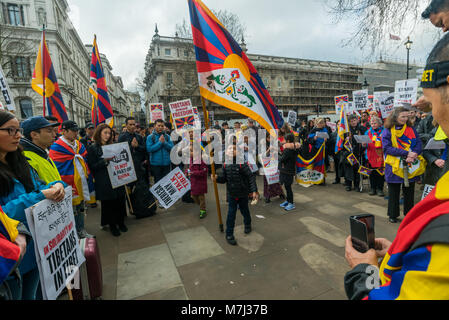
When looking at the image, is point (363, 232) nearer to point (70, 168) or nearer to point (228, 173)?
point (228, 173)

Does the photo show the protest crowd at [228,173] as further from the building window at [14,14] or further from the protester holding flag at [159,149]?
the building window at [14,14]

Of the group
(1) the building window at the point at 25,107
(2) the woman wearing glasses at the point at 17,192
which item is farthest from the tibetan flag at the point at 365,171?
(1) the building window at the point at 25,107

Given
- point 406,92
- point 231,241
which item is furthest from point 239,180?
point 406,92

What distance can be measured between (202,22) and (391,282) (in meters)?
4.29

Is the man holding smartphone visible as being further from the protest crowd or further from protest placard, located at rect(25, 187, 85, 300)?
protest placard, located at rect(25, 187, 85, 300)

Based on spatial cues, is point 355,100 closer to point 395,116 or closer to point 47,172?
point 395,116

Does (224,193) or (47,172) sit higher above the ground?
(47,172)

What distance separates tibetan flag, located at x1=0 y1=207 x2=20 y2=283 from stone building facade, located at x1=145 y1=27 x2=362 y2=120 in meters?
34.2

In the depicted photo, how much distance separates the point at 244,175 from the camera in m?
4.29

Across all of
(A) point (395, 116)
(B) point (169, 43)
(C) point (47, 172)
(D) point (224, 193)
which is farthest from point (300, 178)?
(B) point (169, 43)

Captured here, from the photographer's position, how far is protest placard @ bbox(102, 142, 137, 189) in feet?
15.1

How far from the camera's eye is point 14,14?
34406 millimetres
